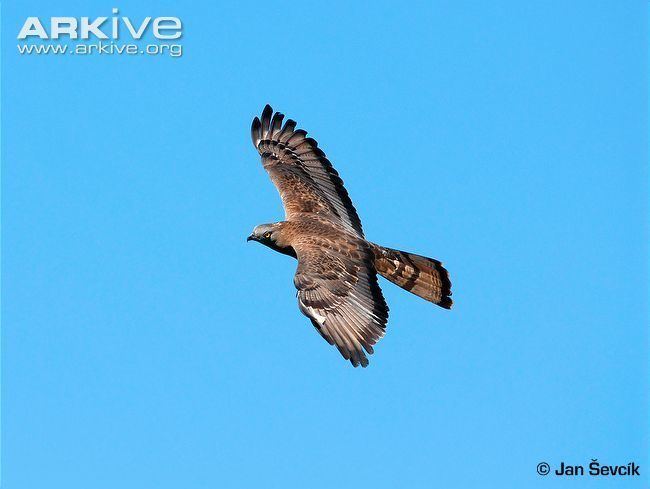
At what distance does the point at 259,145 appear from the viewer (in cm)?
2191

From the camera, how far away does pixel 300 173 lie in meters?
21.3

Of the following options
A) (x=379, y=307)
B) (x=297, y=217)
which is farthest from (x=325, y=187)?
(x=379, y=307)

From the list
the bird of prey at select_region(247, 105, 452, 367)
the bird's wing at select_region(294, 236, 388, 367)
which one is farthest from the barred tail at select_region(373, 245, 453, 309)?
the bird's wing at select_region(294, 236, 388, 367)

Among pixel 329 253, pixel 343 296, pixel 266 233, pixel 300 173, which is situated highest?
pixel 300 173

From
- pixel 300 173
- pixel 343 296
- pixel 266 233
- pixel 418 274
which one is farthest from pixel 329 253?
pixel 300 173

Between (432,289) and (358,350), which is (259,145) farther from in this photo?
(358,350)

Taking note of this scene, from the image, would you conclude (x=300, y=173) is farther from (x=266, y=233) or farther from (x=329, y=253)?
(x=329, y=253)

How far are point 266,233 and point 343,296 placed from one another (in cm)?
224

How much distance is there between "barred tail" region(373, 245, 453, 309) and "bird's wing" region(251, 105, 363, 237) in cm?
140

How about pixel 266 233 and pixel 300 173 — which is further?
pixel 300 173

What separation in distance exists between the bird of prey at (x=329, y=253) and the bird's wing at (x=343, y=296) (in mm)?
12

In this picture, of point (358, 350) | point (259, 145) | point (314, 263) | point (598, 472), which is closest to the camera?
point (358, 350)

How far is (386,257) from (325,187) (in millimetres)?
2373

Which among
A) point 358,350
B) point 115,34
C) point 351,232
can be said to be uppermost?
point 115,34
